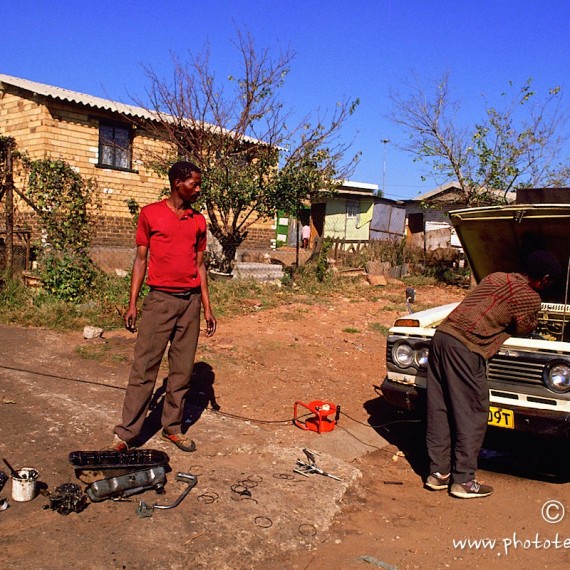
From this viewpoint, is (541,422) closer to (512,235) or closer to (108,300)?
(512,235)

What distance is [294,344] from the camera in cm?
830

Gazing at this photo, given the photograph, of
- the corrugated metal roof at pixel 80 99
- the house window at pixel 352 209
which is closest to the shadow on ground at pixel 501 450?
the corrugated metal roof at pixel 80 99

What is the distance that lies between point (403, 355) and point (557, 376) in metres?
1.14

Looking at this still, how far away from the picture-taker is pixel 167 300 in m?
4.16

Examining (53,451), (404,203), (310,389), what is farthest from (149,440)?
(404,203)

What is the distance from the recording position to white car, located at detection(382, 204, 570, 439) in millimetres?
3990

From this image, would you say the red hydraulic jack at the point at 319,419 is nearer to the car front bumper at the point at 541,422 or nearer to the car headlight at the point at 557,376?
the car front bumper at the point at 541,422

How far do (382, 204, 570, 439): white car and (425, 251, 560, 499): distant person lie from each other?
7.9 inches

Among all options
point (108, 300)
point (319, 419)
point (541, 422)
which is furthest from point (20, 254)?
point (541, 422)

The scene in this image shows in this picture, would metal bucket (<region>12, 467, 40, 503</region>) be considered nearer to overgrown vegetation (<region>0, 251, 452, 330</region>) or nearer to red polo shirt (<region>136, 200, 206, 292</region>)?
red polo shirt (<region>136, 200, 206, 292</region>)

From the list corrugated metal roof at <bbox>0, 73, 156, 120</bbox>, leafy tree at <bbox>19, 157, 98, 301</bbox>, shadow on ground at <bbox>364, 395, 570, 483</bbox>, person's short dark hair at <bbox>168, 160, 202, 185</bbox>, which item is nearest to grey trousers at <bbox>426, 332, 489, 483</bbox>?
shadow on ground at <bbox>364, 395, 570, 483</bbox>

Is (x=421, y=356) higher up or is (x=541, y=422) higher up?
(x=421, y=356)

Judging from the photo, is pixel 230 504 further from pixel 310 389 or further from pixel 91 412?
→ pixel 310 389

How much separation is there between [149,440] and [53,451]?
27.7 inches
